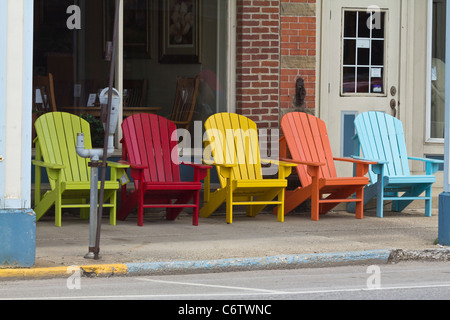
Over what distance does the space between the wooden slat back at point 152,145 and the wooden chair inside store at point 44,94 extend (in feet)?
3.64

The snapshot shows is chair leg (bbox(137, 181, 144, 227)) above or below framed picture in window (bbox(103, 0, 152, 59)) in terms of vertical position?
below

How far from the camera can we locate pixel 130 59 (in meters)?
10.7

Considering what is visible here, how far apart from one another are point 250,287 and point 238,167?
11.7 ft

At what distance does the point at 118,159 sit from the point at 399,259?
12.4 feet

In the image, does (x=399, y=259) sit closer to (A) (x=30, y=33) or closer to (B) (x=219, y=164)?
(B) (x=219, y=164)

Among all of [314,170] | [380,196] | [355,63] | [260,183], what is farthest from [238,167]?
[355,63]

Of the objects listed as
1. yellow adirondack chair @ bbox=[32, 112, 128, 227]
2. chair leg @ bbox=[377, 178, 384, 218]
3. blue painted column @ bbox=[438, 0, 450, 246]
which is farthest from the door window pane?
yellow adirondack chair @ bbox=[32, 112, 128, 227]

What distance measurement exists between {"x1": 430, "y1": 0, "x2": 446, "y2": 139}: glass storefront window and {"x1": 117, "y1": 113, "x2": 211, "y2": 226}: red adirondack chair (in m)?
3.55

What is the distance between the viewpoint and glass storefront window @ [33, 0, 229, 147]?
10.4 meters

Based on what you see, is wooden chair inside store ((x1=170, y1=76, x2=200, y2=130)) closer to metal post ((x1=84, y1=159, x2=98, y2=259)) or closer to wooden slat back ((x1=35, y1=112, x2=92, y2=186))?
wooden slat back ((x1=35, y1=112, x2=92, y2=186))

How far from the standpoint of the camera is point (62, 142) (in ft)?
32.1

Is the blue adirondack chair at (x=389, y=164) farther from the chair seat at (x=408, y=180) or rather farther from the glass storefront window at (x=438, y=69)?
the glass storefront window at (x=438, y=69)

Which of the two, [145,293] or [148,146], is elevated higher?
[148,146]

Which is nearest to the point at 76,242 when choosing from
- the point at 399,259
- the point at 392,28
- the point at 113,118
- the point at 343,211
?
the point at 113,118
